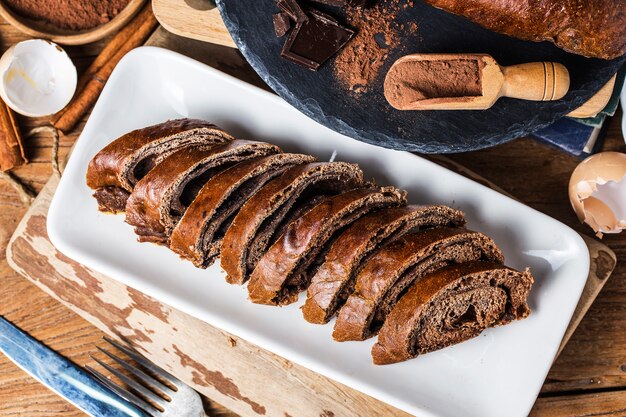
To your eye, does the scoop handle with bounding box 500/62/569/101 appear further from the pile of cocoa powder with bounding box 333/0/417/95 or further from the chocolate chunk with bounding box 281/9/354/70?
the chocolate chunk with bounding box 281/9/354/70

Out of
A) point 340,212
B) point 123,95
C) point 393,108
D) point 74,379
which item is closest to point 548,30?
point 393,108

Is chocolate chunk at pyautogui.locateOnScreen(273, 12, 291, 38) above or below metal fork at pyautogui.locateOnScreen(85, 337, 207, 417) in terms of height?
above

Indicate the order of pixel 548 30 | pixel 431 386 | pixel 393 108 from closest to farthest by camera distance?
pixel 548 30 → pixel 393 108 → pixel 431 386

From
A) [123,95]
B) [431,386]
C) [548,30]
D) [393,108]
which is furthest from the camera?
[123,95]

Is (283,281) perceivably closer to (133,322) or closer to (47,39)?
(133,322)

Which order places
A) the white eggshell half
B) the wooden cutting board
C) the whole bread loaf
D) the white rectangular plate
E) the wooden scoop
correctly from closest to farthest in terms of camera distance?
the whole bread loaf < the wooden scoop < the white rectangular plate < the wooden cutting board < the white eggshell half

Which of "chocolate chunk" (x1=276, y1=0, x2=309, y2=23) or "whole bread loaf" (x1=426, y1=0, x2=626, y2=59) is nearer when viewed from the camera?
"whole bread loaf" (x1=426, y1=0, x2=626, y2=59)

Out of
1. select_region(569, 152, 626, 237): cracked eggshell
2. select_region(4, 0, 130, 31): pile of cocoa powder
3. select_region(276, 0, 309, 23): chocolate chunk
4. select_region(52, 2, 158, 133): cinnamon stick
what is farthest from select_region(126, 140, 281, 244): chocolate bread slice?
select_region(569, 152, 626, 237): cracked eggshell

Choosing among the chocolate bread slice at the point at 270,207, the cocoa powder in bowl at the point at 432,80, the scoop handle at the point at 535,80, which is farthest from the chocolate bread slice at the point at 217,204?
the scoop handle at the point at 535,80
